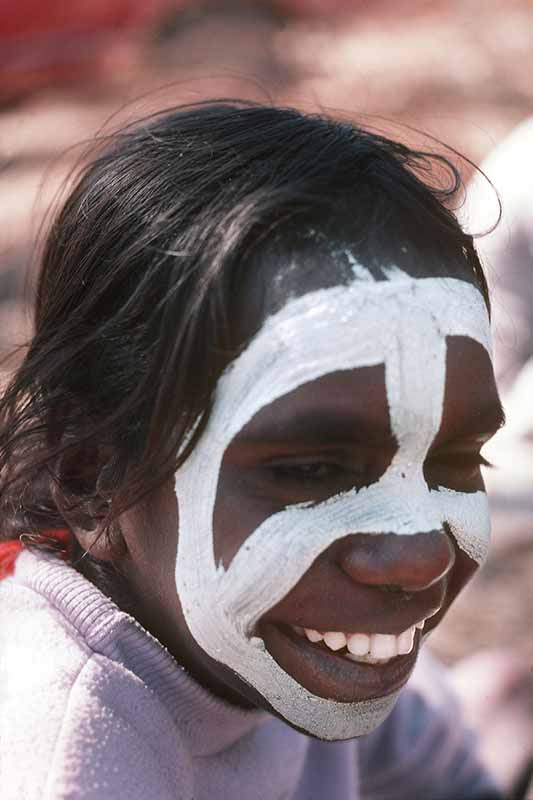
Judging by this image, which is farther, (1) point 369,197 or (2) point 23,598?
(2) point 23,598

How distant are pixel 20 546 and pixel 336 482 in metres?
0.45

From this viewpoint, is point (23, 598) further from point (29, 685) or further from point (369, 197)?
point (369, 197)

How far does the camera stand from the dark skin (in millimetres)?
1142

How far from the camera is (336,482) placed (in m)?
1.17

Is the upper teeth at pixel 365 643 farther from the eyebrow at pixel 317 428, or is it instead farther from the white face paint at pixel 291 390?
the eyebrow at pixel 317 428

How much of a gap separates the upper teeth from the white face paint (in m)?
0.06

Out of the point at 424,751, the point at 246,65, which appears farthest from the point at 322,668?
the point at 246,65

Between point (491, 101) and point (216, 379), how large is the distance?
Answer: 11.9 ft

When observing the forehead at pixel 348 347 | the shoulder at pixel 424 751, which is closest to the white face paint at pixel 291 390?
the forehead at pixel 348 347

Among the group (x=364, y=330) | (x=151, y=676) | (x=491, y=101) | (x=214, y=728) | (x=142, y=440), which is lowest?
(x=491, y=101)

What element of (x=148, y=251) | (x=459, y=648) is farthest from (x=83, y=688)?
(x=459, y=648)

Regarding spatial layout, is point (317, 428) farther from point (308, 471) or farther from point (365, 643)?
point (365, 643)

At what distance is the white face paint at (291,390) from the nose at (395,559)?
0.04 feet

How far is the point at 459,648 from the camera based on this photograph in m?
2.32
